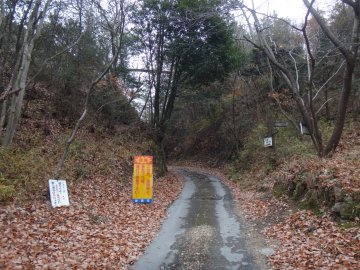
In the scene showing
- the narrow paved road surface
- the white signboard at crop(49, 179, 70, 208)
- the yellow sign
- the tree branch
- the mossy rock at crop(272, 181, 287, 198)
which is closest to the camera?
the narrow paved road surface

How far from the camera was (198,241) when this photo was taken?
350 inches

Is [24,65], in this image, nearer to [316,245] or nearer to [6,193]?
[6,193]

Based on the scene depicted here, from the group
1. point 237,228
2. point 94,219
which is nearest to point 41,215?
point 94,219

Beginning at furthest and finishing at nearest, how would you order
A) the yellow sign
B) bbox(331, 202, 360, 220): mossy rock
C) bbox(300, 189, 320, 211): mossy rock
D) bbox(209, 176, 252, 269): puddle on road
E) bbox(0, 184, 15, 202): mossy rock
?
the yellow sign → bbox(300, 189, 320, 211): mossy rock → bbox(0, 184, 15, 202): mossy rock → bbox(331, 202, 360, 220): mossy rock → bbox(209, 176, 252, 269): puddle on road

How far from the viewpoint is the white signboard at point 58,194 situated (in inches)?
373

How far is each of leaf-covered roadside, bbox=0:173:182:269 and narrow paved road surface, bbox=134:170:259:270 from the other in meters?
0.46

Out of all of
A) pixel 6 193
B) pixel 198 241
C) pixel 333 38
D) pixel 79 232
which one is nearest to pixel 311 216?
pixel 198 241

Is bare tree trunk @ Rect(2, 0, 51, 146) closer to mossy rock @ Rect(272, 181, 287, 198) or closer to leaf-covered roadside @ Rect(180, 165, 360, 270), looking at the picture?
leaf-covered roadside @ Rect(180, 165, 360, 270)

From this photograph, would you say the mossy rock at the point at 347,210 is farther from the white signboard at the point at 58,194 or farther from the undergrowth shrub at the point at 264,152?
the undergrowth shrub at the point at 264,152

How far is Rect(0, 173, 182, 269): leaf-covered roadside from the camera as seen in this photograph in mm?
6566

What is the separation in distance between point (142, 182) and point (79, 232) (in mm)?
5213

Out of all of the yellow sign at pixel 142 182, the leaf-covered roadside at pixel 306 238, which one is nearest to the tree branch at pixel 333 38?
the leaf-covered roadside at pixel 306 238

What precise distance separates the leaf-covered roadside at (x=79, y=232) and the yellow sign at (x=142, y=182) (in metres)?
0.62

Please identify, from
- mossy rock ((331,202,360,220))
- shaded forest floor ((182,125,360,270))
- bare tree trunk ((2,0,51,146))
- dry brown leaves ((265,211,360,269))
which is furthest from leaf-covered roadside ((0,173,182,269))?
mossy rock ((331,202,360,220))
